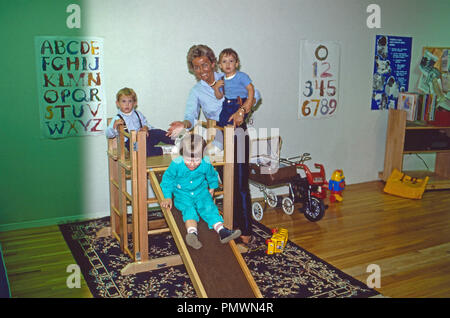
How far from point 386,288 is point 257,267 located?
80cm

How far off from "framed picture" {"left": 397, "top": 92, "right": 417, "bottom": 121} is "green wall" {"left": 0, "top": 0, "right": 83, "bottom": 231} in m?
3.45

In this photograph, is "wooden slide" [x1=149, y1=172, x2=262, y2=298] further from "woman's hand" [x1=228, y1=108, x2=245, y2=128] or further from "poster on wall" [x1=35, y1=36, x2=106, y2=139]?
"poster on wall" [x1=35, y1=36, x2=106, y2=139]

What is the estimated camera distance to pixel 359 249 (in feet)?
10.2

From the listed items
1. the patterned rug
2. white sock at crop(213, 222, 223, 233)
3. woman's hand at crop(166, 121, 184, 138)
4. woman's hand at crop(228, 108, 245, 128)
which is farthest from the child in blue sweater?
the patterned rug

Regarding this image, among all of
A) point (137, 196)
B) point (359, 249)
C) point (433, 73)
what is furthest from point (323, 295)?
point (433, 73)

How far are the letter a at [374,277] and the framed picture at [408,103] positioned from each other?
2.43 metres

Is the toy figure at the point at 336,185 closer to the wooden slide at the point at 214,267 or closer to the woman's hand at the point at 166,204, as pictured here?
the wooden slide at the point at 214,267

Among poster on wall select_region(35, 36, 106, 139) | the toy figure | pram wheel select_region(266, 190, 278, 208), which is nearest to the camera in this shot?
poster on wall select_region(35, 36, 106, 139)

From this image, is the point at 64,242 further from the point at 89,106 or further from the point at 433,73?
the point at 433,73

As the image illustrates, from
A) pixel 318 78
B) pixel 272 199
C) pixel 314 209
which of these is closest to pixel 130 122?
pixel 272 199

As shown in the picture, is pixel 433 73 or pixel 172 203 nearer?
pixel 172 203

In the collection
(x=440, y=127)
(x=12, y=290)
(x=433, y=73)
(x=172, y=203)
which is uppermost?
(x=433, y=73)

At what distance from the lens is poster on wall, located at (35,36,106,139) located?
335 cm

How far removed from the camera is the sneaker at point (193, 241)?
8.09 ft
